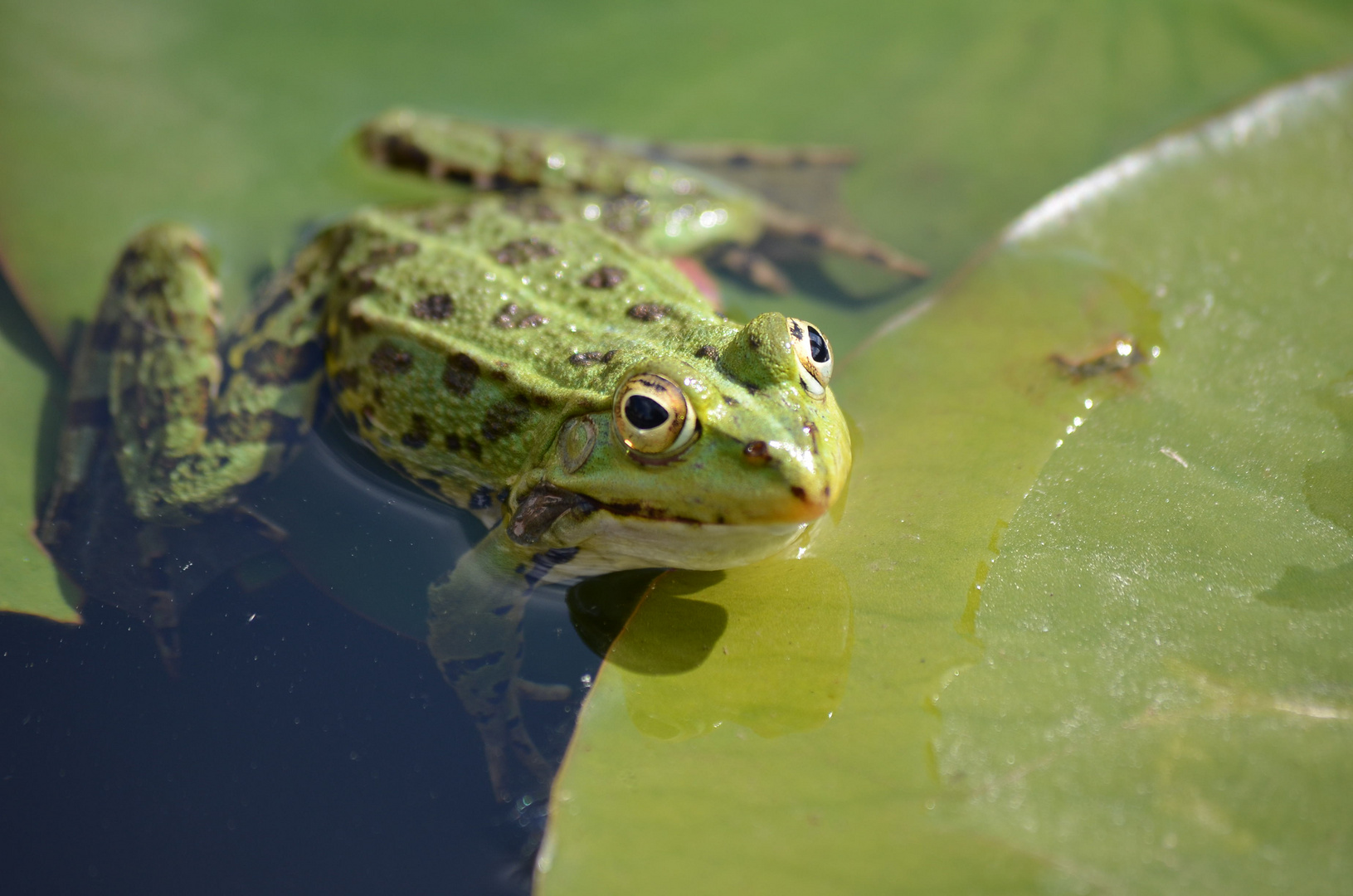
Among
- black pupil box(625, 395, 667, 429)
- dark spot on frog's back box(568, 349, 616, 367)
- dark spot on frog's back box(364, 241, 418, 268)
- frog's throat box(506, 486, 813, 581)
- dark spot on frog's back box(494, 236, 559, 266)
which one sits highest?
dark spot on frog's back box(364, 241, 418, 268)

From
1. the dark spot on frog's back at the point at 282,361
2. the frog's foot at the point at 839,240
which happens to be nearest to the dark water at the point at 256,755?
the dark spot on frog's back at the point at 282,361

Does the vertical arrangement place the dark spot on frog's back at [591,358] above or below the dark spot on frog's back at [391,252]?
below

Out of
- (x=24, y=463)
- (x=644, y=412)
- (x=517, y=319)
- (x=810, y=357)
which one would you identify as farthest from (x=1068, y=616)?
(x=24, y=463)

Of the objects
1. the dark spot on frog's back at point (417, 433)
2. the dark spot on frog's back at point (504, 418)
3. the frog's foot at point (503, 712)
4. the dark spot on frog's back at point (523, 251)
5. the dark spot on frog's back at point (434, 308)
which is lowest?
the frog's foot at point (503, 712)

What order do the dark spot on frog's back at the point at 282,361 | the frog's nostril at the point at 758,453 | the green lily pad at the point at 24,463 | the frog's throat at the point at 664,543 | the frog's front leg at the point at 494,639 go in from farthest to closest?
the dark spot on frog's back at the point at 282,361 < the green lily pad at the point at 24,463 < the frog's front leg at the point at 494,639 < the frog's throat at the point at 664,543 < the frog's nostril at the point at 758,453

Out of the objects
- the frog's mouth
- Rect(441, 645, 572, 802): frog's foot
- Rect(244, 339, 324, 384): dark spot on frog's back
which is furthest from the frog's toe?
Rect(244, 339, 324, 384): dark spot on frog's back

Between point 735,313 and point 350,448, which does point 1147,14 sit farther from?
point 350,448

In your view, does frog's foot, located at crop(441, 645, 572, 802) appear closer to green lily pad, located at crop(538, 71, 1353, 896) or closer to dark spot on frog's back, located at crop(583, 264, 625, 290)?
green lily pad, located at crop(538, 71, 1353, 896)

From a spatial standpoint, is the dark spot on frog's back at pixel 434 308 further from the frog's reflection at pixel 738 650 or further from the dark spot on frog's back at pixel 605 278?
the frog's reflection at pixel 738 650
